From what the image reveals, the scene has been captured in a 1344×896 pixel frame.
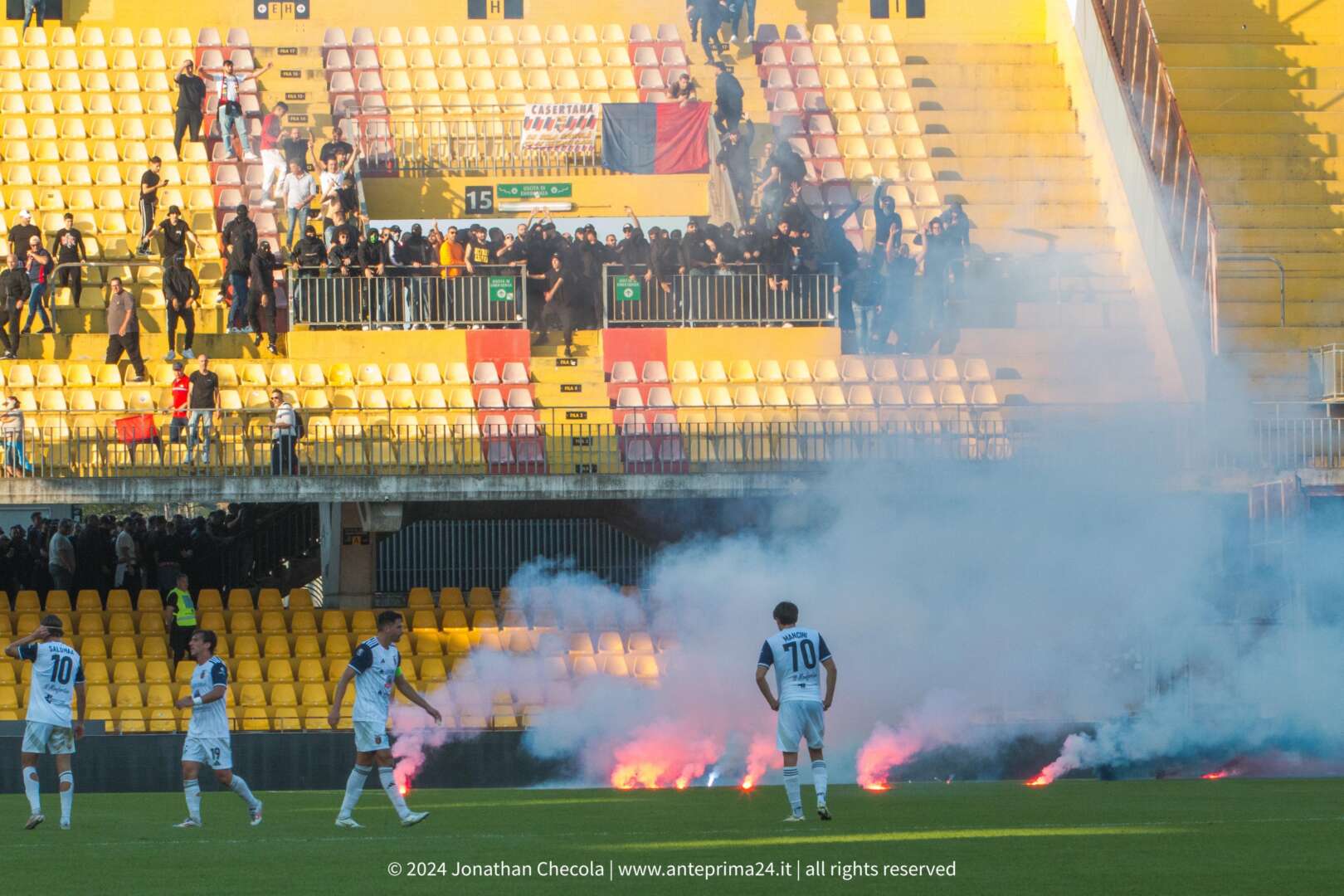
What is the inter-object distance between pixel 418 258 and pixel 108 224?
5.57 metres

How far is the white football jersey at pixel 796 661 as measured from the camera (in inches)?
508

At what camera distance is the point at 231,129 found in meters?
29.0

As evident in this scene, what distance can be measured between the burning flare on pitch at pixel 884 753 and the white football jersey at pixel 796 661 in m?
5.69

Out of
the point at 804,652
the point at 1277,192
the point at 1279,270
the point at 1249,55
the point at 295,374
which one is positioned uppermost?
the point at 1249,55

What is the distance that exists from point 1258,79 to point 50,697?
21860mm

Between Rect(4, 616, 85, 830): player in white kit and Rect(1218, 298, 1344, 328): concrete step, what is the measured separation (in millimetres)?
16598

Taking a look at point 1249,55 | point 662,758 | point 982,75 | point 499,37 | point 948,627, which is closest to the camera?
point 662,758

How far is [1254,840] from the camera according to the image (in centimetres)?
1091

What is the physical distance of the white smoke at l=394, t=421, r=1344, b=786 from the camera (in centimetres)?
1933

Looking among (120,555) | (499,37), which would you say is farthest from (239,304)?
(499,37)

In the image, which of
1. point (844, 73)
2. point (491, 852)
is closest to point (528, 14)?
point (844, 73)

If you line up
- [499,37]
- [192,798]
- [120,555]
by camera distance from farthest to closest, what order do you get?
1. [499,37]
2. [120,555]
3. [192,798]

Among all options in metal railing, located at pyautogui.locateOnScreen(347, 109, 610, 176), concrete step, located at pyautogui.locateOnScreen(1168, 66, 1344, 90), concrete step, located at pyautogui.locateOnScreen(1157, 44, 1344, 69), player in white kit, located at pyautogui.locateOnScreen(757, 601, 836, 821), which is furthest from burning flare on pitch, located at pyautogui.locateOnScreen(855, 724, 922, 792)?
concrete step, located at pyautogui.locateOnScreen(1157, 44, 1344, 69)

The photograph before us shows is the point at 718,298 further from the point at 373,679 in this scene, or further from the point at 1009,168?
the point at 373,679
